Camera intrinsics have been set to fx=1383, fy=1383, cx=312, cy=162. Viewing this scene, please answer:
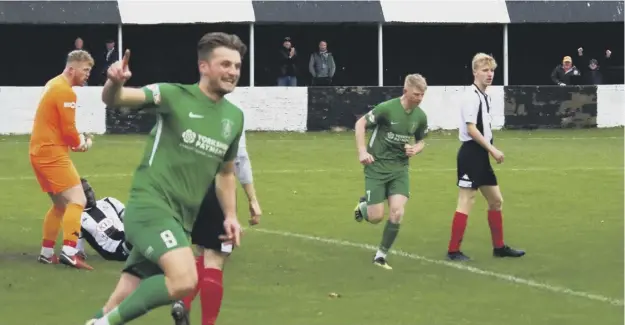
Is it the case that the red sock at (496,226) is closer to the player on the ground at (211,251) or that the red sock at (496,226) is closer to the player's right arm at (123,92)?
the player on the ground at (211,251)

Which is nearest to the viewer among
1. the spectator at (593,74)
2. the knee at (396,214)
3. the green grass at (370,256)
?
the green grass at (370,256)

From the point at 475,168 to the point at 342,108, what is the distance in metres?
17.6

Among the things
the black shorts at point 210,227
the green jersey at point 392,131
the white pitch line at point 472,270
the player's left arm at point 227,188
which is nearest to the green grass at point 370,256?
the white pitch line at point 472,270

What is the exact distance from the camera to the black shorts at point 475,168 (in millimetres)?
12875

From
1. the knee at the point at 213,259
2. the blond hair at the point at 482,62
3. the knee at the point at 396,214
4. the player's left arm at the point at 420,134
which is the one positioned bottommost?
the knee at the point at 396,214

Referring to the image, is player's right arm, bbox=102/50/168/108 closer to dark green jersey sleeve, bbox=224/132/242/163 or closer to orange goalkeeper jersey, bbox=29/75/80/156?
dark green jersey sleeve, bbox=224/132/242/163

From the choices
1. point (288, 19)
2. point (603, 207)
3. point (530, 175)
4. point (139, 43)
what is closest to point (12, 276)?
point (603, 207)

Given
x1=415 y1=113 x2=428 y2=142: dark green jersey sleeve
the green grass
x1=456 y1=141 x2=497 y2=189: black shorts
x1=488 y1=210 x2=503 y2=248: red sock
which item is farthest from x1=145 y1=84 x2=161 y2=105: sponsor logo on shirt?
x1=488 y1=210 x2=503 y2=248: red sock

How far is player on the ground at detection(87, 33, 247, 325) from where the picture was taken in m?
7.83

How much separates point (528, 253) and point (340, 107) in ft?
56.5

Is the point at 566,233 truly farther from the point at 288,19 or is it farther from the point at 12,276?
the point at 288,19

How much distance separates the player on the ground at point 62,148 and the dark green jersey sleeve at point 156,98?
4237 mm

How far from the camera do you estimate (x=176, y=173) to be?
8023 millimetres

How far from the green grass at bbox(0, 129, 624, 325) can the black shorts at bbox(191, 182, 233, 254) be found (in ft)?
1.95
